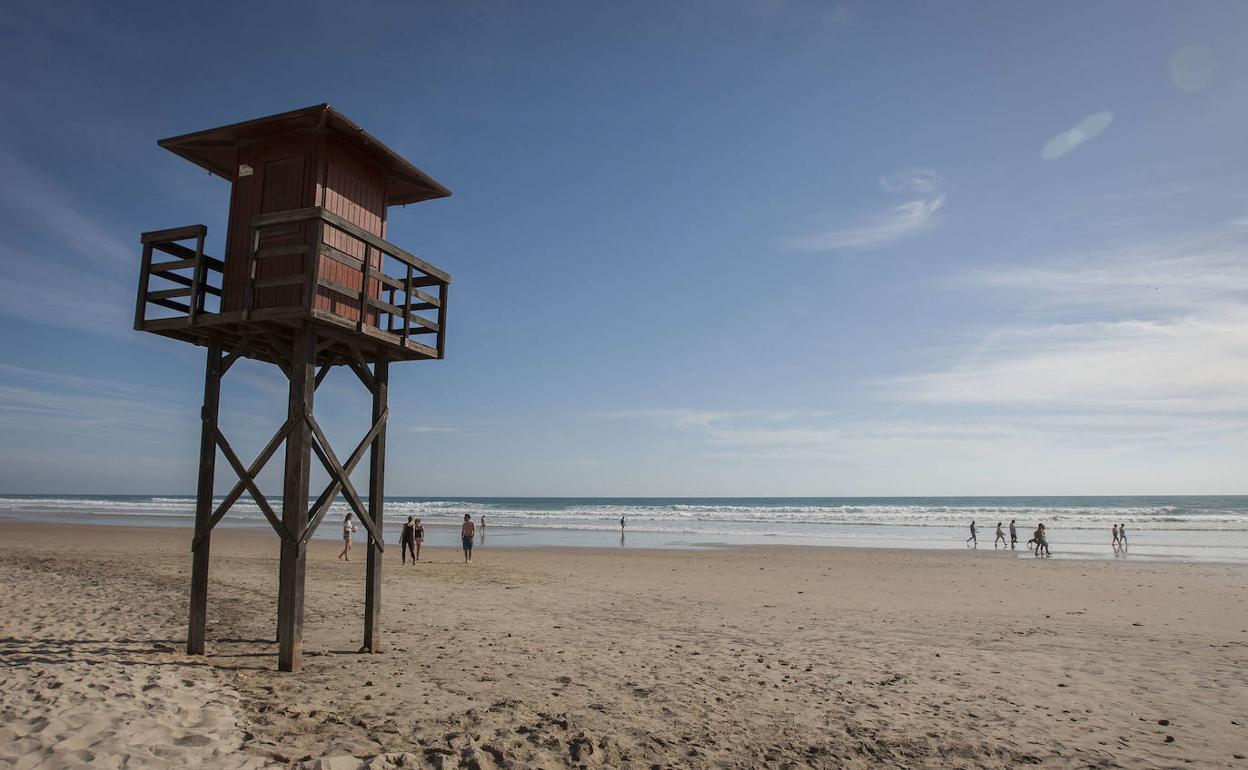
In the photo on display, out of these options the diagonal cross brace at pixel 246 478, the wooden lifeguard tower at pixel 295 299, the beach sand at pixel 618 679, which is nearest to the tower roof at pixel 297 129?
the wooden lifeguard tower at pixel 295 299

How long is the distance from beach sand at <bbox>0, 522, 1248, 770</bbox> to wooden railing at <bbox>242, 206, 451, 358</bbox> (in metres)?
4.46

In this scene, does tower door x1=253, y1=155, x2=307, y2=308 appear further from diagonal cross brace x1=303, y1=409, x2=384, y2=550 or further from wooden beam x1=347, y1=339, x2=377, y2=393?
diagonal cross brace x1=303, y1=409, x2=384, y2=550

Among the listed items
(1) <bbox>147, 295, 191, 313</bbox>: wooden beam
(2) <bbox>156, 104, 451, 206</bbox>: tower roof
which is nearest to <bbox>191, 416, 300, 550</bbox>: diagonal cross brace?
(1) <bbox>147, 295, 191, 313</bbox>: wooden beam

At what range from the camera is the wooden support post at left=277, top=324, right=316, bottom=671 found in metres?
8.55

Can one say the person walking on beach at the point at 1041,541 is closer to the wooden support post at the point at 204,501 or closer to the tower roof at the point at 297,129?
the tower roof at the point at 297,129

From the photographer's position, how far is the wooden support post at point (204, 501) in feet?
30.7

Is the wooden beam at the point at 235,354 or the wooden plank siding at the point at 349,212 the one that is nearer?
the wooden plank siding at the point at 349,212

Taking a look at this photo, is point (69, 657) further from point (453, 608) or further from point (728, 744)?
point (728, 744)

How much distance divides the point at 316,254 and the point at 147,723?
17.0ft

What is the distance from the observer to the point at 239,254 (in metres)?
9.57

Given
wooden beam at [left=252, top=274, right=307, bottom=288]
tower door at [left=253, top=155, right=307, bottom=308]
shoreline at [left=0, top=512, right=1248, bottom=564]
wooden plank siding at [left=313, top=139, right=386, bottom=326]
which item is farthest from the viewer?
shoreline at [left=0, top=512, right=1248, bottom=564]

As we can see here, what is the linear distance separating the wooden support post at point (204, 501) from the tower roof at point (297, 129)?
2.89 metres

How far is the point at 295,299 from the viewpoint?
914cm

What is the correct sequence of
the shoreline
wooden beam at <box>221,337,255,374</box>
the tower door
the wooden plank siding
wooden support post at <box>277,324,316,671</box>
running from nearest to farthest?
wooden support post at <box>277,324,316,671</box> → the tower door → the wooden plank siding → wooden beam at <box>221,337,255,374</box> → the shoreline
